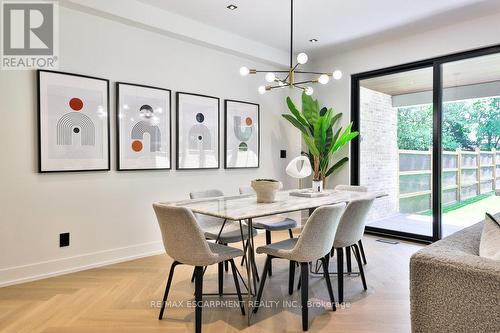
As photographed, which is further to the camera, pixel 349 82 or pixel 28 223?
pixel 349 82

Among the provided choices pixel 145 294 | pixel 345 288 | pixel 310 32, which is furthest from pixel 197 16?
pixel 345 288

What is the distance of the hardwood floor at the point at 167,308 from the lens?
7.18 ft

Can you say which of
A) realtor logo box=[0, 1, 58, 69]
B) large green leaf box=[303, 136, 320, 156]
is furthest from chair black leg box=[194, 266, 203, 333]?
large green leaf box=[303, 136, 320, 156]

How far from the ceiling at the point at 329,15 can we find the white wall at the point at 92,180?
476 millimetres

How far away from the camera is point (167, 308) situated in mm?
2453

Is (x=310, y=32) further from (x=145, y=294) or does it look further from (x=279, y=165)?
(x=145, y=294)

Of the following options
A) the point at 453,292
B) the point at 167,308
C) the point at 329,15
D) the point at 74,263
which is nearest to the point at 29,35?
the point at 74,263

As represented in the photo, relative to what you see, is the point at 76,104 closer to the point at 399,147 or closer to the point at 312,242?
the point at 312,242

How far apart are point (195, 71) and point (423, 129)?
3.02m

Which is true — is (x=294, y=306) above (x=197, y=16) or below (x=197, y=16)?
below

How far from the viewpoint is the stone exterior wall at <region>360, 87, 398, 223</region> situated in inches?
186

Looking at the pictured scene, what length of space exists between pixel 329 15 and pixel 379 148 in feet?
6.79

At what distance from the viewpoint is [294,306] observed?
2498 mm

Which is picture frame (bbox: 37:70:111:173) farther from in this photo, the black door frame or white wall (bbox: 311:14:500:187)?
the black door frame
